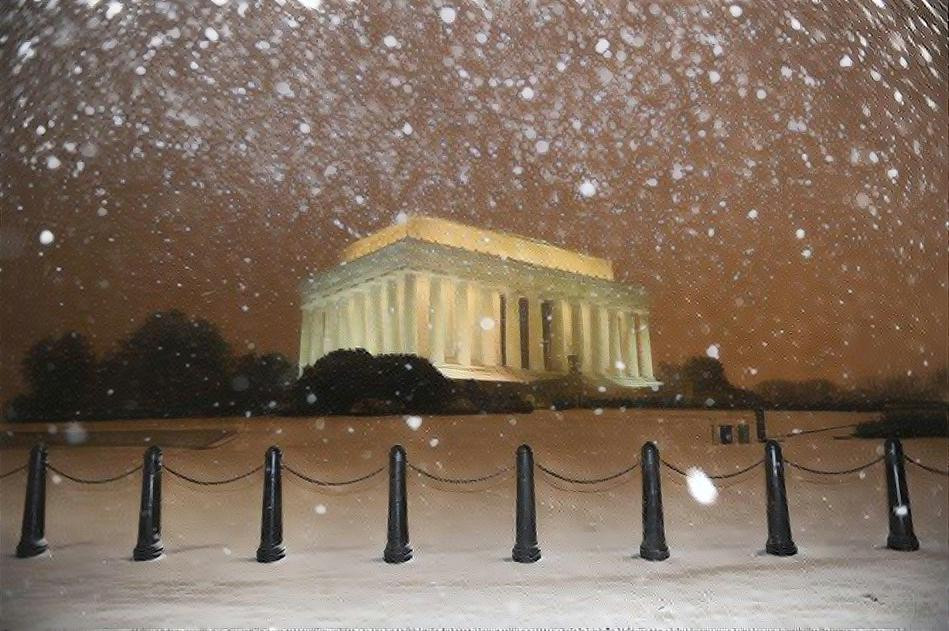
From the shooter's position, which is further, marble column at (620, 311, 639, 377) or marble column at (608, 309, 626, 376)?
marble column at (620, 311, 639, 377)

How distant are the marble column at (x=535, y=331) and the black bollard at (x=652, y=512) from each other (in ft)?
69.0

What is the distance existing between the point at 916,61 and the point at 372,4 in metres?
11.9

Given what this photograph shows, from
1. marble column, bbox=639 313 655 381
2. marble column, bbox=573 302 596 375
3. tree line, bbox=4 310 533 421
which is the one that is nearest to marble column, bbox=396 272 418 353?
tree line, bbox=4 310 533 421

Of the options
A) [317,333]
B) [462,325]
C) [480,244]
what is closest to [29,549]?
[462,325]

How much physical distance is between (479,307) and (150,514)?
64.8 ft

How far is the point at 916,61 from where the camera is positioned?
562 cm

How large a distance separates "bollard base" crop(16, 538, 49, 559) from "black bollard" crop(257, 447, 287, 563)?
6.39 ft

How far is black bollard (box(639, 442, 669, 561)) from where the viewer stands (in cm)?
479

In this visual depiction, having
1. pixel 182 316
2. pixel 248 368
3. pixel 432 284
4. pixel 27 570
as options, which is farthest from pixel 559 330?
pixel 27 570

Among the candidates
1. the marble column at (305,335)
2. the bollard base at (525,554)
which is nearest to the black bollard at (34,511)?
the bollard base at (525,554)

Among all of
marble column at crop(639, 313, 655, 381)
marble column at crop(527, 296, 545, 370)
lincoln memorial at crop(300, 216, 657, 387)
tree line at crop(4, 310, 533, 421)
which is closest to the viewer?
tree line at crop(4, 310, 533, 421)

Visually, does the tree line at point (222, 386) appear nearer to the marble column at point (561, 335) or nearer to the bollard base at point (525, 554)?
the marble column at point (561, 335)

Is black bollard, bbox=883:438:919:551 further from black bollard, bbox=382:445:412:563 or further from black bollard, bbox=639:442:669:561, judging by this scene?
black bollard, bbox=382:445:412:563

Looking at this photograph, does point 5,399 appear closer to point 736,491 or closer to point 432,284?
point 432,284
